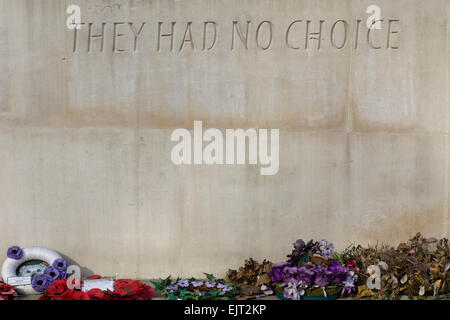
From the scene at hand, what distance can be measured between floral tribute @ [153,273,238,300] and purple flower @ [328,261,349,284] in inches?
47.3

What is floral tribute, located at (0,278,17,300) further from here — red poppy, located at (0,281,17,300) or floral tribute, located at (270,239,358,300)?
floral tribute, located at (270,239,358,300)

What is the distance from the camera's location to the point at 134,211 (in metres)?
6.86

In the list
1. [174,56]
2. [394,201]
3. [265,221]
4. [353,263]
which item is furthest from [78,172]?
[394,201]

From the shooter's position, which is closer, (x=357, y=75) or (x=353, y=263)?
(x=353, y=263)

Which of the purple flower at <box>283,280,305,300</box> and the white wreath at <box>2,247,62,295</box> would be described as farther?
the white wreath at <box>2,247,62,295</box>

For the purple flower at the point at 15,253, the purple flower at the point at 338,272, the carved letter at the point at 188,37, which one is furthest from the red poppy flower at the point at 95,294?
the carved letter at the point at 188,37

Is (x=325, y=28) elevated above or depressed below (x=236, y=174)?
above

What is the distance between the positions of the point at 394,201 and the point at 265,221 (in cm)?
179

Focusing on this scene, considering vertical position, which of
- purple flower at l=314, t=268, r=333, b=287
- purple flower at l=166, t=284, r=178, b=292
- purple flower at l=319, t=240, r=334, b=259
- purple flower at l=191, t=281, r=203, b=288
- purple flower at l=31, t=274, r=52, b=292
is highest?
purple flower at l=319, t=240, r=334, b=259

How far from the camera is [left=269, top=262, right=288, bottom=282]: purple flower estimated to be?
6.32 m

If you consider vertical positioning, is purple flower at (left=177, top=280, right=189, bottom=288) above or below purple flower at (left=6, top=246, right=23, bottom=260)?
below

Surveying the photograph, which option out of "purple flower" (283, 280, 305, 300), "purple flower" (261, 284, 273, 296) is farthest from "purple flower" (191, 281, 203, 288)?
"purple flower" (283, 280, 305, 300)

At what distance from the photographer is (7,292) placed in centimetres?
617

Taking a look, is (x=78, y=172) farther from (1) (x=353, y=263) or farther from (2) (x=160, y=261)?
(1) (x=353, y=263)
